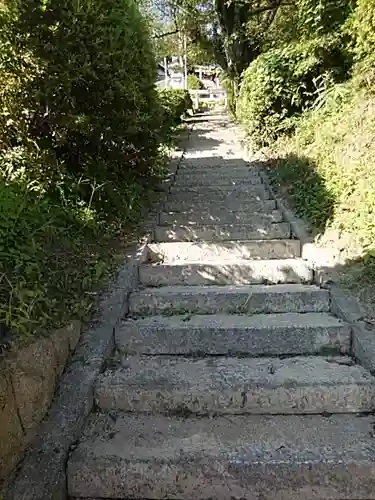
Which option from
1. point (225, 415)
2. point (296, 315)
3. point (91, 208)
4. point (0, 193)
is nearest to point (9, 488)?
point (225, 415)

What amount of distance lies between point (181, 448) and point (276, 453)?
421mm

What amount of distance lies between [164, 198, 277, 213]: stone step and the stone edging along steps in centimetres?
118

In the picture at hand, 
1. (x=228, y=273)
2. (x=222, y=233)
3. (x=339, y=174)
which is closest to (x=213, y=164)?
(x=339, y=174)

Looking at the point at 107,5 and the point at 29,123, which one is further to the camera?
the point at 107,5

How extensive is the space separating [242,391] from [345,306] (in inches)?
38.8

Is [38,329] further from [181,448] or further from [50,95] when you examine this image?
[50,95]

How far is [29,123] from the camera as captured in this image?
11.4 ft

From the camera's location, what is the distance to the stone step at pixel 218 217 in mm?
4484

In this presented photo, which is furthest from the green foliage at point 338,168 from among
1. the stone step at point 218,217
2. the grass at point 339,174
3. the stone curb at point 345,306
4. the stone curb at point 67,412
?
the stone curb at point 67,412

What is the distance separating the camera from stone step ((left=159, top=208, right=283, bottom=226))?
177 inches

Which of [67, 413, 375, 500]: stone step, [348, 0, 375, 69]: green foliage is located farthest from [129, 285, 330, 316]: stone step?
[348, 0, 375, 69]: green foliage

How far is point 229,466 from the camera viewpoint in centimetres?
184

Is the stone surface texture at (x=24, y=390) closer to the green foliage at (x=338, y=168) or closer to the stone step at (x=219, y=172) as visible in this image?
the green foliage at (x=338, y=168)

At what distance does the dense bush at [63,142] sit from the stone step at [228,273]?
48 centimetres
